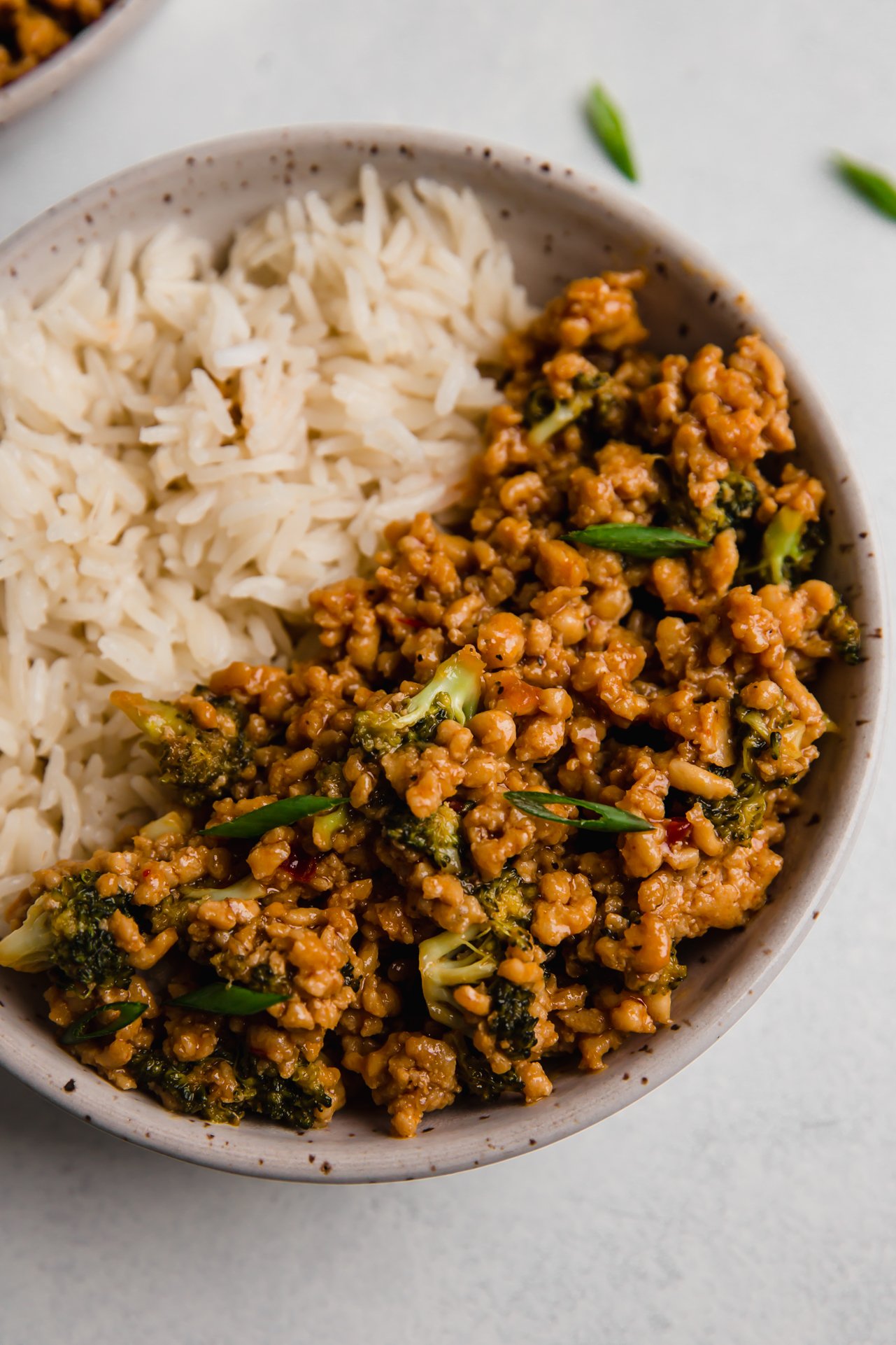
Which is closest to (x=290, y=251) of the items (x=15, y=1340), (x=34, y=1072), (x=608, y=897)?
(x=608, y=897)

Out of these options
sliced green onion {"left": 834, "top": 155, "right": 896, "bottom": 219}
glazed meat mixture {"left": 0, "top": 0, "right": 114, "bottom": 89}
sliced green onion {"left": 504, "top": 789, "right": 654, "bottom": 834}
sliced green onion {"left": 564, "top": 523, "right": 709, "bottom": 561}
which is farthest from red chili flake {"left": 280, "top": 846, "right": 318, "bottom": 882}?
sliced green onion {"left": 834, "top": 155, "right": 896, "bottom": 219}

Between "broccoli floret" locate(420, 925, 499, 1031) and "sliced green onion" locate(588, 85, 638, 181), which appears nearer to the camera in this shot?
"broccoli floret" locate(420, 925, 499, 1031)

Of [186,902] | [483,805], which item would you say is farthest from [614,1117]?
[186,902]

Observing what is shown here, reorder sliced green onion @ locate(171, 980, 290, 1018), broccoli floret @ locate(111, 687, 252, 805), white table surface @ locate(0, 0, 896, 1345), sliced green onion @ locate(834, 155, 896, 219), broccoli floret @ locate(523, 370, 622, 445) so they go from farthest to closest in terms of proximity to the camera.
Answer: sliced green onion @ locate(834, 155, 896, 219) → white table surface @ locate(0, 0, 896, 1345) → broccoli floret @ locate(523, 370, 622, 445) → broccoli floret @ locate(111, 687, 252, 805) → sliced green onion @ locate(171, 980, 290, 1018)

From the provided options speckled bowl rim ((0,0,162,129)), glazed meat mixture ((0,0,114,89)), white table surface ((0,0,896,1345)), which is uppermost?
glazed meat mixture ((0,0,114,89))

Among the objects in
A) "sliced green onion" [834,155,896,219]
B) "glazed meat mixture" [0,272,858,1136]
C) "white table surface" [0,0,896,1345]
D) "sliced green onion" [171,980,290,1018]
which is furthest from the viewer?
"sliced green onion" [834,155,896,219]

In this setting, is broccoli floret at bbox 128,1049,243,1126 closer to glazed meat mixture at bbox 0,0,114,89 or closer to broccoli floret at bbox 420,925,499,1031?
broccoli floret at bbox 420,925,499,1031

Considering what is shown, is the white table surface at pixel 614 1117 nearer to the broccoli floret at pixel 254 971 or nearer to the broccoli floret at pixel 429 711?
the broccoli floret at pixel 254 971
